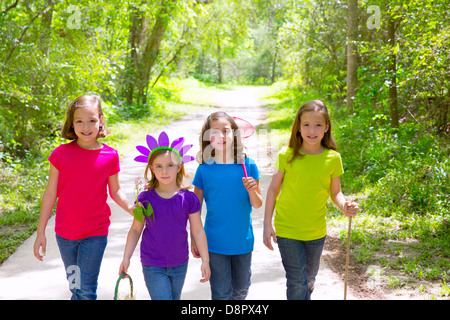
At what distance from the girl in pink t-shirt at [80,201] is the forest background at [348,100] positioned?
233 cm

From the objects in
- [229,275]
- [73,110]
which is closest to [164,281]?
[229,275]

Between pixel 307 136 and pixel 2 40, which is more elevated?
pixel 2 40

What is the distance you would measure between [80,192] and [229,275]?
110cm

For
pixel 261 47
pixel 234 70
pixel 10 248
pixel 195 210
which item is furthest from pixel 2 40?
pixel 234 70

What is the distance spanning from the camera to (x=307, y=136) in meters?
3.24

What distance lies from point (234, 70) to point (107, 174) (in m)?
57.1

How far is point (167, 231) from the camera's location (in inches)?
117

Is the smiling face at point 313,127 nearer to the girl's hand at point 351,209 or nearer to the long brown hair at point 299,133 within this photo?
the long brown hair at point 299,133

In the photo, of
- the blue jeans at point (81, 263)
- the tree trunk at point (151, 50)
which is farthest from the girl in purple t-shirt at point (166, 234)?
the tree trunk at point (151, 50)

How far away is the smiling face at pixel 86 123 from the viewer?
3211mm

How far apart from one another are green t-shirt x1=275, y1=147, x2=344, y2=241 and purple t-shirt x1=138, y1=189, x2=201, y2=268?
62cm

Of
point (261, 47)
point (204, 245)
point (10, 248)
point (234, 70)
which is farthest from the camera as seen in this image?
point (234, 70)

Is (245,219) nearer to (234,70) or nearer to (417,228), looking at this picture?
(417,228)

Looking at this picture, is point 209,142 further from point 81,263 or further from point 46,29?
point 46,29
